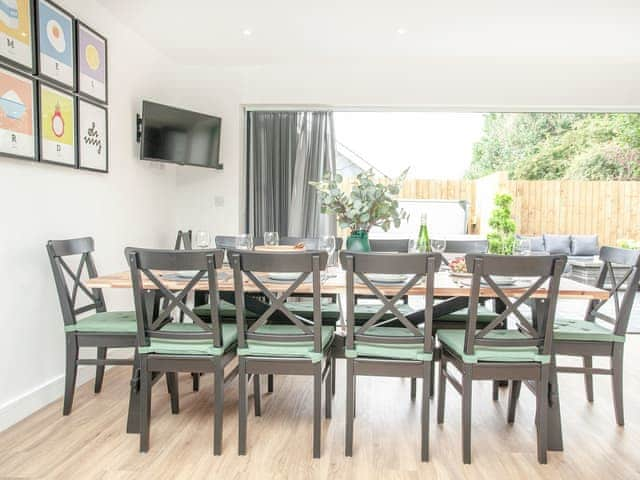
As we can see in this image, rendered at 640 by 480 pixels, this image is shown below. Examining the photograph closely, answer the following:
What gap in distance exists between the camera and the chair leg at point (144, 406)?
83.3 inches

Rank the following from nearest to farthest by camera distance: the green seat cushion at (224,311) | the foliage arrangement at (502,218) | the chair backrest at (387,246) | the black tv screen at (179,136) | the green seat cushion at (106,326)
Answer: the green seat cushion at (106,326) → the green seat cushion at (224,311) → the chair backrest at (387,246) → the black tv screen at (179,136) → the foliage arrangement at (502,218)

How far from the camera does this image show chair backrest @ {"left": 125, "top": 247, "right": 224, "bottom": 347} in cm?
197

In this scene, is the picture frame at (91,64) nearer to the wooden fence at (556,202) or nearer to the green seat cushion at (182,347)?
the green seat cushion at (182,347)

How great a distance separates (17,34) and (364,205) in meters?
1.97

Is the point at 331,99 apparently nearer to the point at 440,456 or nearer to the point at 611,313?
the point at 440,456

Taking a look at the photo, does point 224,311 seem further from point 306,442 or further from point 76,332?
point 306,442

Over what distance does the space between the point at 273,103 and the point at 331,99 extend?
1.84ft

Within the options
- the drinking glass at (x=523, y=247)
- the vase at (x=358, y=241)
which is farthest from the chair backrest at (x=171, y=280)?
the drinking glass at (x=523, y=247)

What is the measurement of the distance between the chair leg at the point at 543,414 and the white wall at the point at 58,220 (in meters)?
2.53

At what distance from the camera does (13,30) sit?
2.38m

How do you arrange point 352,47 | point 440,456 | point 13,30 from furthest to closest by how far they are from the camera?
point 352,47, point 13,30, point 440,456

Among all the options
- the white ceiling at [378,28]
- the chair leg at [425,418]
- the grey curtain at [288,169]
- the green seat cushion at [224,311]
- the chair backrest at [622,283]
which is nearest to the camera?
the chair leg at [425,418]

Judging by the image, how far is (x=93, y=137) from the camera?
315 cm

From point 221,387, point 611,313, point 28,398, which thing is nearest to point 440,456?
point 221,387
